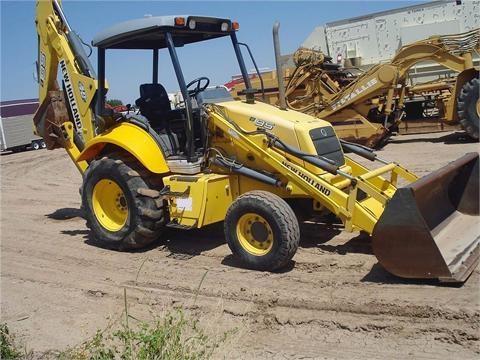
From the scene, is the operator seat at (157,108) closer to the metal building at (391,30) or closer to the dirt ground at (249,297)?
the dirt ground at (249,297)

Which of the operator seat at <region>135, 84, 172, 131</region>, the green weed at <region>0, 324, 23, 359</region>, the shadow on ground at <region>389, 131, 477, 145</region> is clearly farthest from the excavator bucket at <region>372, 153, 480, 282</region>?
the shadow on ground at <region>389, 131, 477, 145</region>

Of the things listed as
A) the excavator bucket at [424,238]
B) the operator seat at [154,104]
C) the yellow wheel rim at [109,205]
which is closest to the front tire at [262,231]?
the excavator bucket at [424,238]

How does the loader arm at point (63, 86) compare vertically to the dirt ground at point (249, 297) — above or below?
above

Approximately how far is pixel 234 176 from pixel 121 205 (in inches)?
59.6

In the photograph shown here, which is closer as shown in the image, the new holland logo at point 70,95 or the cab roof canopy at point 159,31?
the cab roof canopy at point 159,31

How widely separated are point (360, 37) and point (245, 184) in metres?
13.8

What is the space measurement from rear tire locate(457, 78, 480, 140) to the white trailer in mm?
17550

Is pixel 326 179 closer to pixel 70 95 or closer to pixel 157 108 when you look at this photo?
pixel 157 108

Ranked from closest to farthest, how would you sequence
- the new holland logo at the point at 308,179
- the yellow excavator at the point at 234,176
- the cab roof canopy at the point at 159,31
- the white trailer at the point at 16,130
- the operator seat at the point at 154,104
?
the yellow excavator at the point at 234,176 < the new holland logo at the point at 308,179 < the cab roof canopy at the point at 159,31 < the operator seat at the point at 154,104 < the white trailer at the point at 16,130

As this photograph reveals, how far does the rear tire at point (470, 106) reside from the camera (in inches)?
448

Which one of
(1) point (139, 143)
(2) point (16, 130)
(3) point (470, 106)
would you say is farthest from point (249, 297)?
(2) point (16, 130)

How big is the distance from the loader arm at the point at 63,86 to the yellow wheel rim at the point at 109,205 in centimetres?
94

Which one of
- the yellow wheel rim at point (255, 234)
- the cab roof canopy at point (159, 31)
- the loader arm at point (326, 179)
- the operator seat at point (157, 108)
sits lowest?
the yellow wheel rim at point (255, 234)

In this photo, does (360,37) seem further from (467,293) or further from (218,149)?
(467,293)
